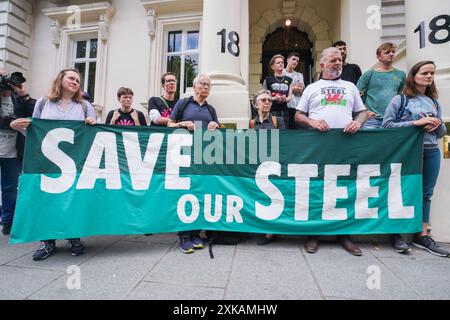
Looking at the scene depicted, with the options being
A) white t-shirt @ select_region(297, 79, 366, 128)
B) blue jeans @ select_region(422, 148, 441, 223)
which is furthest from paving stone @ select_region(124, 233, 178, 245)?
blue jeans @ select_region(422, 148, 441, 223)

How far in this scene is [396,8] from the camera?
21.0 feet

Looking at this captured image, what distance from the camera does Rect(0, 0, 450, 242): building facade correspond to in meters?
6.29

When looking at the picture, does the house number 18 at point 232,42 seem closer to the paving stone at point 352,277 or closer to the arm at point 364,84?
the arm at point 364,84

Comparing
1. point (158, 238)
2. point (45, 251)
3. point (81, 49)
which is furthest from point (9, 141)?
point (81, 49)

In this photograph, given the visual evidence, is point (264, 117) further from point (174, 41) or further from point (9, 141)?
point (174, 41)

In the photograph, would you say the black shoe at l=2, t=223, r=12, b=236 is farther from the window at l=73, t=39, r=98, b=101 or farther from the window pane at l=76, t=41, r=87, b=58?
the window pane at l=76, t=41, r=87, b=58

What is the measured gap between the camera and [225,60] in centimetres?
461

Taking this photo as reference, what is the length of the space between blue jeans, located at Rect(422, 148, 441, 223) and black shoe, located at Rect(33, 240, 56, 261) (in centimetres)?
446

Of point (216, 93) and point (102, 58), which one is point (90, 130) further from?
point (102, 58)

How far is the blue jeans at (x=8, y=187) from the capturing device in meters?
3.73
